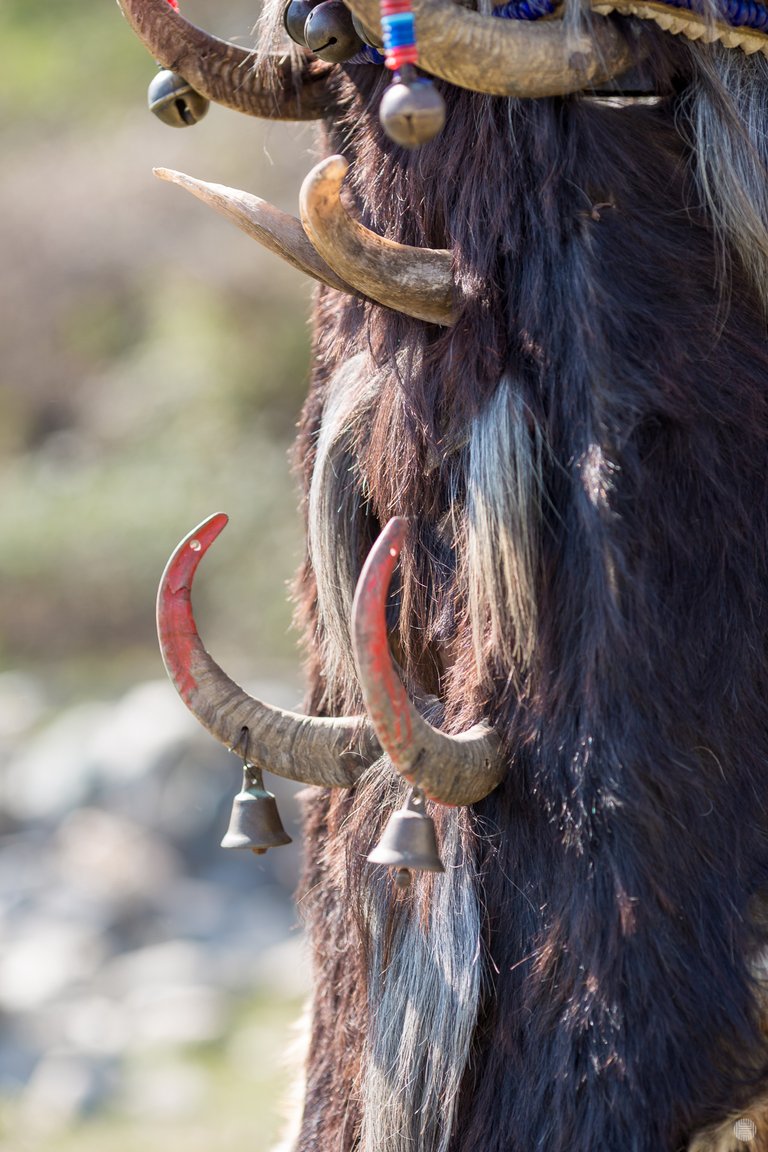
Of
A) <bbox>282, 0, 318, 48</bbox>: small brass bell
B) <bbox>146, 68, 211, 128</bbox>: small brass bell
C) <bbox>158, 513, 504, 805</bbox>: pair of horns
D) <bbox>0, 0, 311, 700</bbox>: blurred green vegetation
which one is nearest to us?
<bbox>158, 513, 504, 805</bbox>: pair of horns

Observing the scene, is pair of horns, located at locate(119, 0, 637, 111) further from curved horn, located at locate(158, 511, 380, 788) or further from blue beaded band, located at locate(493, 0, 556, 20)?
curved horn, located at locate(158, 511, 380, 788)

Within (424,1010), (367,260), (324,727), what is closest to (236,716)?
(324,727)

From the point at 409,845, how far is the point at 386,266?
1.71 ft

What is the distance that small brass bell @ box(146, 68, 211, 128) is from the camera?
1469mm

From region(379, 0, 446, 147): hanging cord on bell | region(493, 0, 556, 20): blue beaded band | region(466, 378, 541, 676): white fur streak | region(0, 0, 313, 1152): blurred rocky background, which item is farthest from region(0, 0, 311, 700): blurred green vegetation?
region(379, 0, 446, 147): hanging cord on bell

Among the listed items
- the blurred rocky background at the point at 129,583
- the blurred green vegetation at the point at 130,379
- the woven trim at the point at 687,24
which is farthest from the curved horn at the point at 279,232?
the blurred green vegetation at the point at 130,379

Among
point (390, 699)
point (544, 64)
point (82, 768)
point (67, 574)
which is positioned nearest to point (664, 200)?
point (544, 64)

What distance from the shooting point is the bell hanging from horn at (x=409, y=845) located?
1130 millimetres

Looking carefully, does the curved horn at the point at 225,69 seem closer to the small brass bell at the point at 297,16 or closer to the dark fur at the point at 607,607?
the small brass bell at the point at 297,16

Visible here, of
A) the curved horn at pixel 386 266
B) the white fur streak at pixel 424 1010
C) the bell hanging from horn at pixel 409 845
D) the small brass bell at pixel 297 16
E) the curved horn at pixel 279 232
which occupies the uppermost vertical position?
the small brass bell at pixel 297 16

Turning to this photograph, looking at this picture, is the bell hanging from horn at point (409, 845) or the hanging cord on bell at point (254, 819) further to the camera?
the hanging cord on bell at point (254, 819)

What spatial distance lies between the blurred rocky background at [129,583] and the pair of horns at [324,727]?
217 centimetres

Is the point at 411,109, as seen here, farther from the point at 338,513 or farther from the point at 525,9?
the point at 338,513

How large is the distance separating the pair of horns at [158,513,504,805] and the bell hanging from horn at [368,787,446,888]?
3 cm
